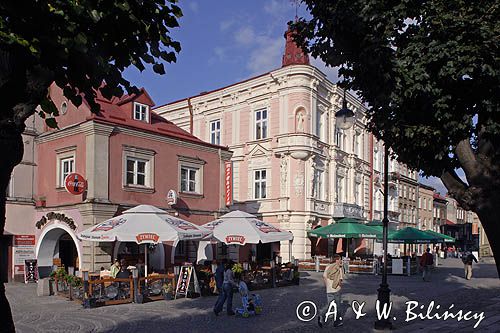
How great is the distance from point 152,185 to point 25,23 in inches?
763

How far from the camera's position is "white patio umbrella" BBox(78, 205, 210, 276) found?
1744cm

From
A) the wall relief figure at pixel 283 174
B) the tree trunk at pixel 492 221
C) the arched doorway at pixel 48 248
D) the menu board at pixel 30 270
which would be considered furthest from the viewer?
the wall relief figure at pixel 283 174

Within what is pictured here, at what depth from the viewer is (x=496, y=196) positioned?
7.14 meters

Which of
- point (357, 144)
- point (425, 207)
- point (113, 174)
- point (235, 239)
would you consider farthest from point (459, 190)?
point (425, 207)

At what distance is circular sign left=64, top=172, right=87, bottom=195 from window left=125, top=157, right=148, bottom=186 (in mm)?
2102

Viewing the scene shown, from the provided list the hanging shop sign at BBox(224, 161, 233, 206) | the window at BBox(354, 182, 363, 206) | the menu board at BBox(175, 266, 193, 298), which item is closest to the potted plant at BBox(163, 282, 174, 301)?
the menu board at BBox(175, 266, 193, 298)

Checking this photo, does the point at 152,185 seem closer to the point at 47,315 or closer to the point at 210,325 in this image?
the point at 47,315

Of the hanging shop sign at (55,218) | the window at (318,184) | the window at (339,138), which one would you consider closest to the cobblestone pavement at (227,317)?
the hanging shop sign at (55,218)

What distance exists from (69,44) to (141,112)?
2130 cm

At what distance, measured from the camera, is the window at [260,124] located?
35.9 metres

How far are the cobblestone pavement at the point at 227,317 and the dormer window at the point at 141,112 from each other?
9.15 m

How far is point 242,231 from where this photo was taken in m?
20.5

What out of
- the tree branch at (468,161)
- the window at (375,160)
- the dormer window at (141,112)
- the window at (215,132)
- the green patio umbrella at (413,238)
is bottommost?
the green patio umbrella at (413,238)

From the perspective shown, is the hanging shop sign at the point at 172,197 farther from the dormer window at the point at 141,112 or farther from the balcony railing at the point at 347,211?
the balcony railing at the point at 347,211
